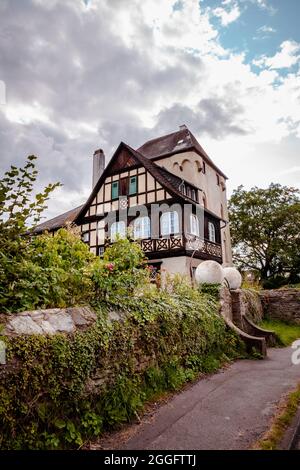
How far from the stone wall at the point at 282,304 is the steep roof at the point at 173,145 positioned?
12892 mm

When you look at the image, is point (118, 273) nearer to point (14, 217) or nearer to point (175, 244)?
point (14, 217)

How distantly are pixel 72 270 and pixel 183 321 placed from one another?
8.65ft

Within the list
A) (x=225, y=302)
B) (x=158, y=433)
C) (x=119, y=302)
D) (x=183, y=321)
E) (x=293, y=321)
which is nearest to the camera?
(x=158, y=433)

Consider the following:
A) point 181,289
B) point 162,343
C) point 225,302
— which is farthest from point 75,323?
point 225,302

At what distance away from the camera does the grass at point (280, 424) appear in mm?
3064

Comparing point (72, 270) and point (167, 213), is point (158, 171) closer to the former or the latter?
point (167, 213)

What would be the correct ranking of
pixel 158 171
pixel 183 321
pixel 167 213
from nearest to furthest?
pixel 183 321 < pixel 167 213 < pixel 158 171

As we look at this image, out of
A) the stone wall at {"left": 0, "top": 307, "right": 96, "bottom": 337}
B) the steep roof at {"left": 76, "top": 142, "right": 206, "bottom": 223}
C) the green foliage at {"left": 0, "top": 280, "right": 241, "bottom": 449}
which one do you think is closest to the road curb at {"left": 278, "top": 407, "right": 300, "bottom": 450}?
the green foliage at {"left": 0, "top": 280, "right": 241, "bottom": 449}

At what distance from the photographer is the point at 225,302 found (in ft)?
27.0

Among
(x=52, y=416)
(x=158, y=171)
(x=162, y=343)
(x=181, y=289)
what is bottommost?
(x=52, y=416)

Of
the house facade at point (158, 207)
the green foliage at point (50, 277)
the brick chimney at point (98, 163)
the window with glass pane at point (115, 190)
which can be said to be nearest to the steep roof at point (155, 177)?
the house facade at point (158, 207)

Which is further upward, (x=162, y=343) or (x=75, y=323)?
(x=75, y=323)

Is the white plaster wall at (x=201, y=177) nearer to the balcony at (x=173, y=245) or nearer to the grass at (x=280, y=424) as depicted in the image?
the balcony at (x=173, y=245)

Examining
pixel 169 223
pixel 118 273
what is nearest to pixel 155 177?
pixel 169 223
